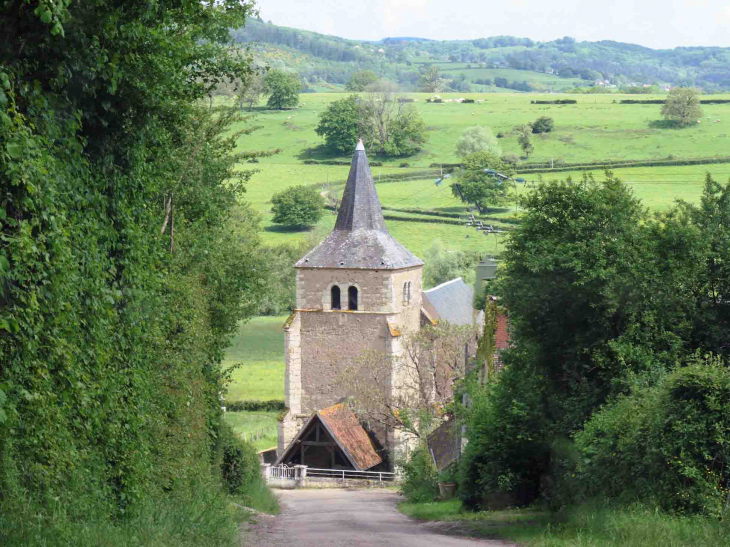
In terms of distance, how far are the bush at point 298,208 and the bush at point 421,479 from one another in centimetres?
6154

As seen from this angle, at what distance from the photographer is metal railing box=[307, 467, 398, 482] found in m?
44.6

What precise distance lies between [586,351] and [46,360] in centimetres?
1161

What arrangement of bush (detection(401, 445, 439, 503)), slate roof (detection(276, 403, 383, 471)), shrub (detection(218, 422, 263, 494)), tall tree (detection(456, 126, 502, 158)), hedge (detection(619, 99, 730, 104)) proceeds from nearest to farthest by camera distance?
shrub (detection(218, 422, 263, 494)) < bush (detection(401, 445, 439, 503)) < slate roof (detection(276, 403, 383, 471)) < tall tree (detection(456, 126, 502, 158)) < hedge (detection(619, 99, 730, 104))

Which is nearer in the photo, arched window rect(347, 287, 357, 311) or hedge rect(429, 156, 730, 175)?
arched window rect(347, 287, 357, 311)

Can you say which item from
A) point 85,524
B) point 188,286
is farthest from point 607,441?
point 85,524

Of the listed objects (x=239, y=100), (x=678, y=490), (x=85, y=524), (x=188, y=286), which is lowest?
(x=678, y=490)

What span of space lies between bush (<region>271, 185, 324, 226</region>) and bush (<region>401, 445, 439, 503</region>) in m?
61.5

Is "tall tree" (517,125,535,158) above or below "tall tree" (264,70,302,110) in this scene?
below

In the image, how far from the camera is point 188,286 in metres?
16.7

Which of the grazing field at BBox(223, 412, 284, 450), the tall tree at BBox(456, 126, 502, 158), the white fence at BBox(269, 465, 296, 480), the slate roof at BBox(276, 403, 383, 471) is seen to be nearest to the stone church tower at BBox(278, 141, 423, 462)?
the grazing field at BBox(223, 412, 284, 450)

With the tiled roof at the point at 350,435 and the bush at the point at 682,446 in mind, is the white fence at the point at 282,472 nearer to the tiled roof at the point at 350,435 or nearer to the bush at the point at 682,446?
the tiled roof at the point at 350,435

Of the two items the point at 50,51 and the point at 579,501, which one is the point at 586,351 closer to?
the point at 579,501

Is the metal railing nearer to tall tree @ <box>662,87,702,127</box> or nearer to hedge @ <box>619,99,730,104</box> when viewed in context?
tall tree @ <box>662,87,702,127</box>

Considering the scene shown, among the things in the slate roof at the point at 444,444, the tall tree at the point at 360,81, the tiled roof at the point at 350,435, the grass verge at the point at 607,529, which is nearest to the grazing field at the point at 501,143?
the tall tree at the point at 360,81
